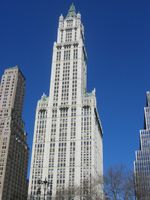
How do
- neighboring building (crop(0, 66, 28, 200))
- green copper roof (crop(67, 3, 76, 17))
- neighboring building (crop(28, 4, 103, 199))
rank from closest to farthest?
neighboring building (crop(28, 4, 103, 199)), neighboring building (crop(0, 66, 28, 200)), green copper roof (crop(67, 3, 76, 17))

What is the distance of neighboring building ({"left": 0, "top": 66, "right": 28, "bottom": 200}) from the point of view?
154 metres

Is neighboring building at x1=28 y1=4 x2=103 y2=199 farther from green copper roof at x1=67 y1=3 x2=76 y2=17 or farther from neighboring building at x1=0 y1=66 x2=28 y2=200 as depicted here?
neighboring building at x1=0 y1=66 x2=28 y2=200

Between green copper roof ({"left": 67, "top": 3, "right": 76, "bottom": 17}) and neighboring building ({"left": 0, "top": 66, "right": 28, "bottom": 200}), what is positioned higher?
green copper roof ({"left": 67, "top": 3, "right": 76, "bottom": 17})

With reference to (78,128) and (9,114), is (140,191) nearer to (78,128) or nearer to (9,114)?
(78,128)

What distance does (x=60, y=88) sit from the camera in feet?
529

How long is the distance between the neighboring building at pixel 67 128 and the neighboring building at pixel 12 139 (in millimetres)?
17880

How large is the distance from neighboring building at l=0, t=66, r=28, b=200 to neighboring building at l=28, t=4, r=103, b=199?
58.7ft

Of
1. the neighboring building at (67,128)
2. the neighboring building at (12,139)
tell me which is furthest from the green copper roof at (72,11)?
the neighboring building at (12,139)

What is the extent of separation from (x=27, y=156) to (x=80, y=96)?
164 ft

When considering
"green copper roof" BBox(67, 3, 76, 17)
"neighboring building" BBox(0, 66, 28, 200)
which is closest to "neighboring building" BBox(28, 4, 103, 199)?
"green copper roof" BBox(67, 3, 76, 17)

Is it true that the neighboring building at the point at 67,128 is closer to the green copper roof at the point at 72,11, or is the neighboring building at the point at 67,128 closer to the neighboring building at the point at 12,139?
the green copper roof at the point at 72,11

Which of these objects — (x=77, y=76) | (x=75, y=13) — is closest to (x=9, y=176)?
(x=77, y=76)

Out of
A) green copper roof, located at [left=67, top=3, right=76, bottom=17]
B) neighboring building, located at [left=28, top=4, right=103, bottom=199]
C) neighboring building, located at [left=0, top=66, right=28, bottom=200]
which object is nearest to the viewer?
neighboring building, located at [left=28, top=4, right=103, bottom=199]

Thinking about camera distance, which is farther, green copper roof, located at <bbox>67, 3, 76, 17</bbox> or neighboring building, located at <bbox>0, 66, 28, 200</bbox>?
green copper roof, located at <bbox>67, 3, 76, 17</bbox>
